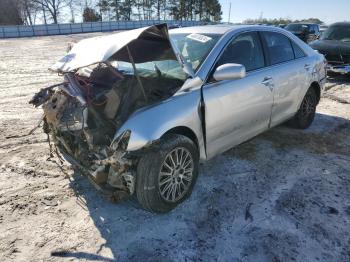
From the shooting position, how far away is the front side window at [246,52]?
159 inches

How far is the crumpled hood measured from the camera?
337 centimetres

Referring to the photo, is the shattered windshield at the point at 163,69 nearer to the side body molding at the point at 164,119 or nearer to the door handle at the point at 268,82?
the side body molding at the point at 164,119

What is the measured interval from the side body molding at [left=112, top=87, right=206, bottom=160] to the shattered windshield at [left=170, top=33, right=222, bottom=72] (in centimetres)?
43

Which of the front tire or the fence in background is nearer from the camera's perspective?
the front tire

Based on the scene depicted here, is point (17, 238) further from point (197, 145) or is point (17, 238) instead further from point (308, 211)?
point (308, 211)

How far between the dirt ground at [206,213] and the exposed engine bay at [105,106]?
418 millimetres

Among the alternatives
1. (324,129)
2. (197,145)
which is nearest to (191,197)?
(197,145)

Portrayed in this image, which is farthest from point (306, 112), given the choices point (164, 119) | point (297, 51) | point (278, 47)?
point (164, 119)

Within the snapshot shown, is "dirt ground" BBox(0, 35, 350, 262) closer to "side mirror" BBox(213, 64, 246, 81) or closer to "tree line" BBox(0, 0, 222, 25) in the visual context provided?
"side mirror" BBox(213, 64, 246, 81)

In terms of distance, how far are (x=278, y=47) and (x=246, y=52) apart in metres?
0.88

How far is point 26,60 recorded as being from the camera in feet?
49.1

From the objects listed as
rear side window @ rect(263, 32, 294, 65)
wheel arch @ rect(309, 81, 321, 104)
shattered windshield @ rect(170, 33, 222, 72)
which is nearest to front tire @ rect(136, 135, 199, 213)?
shattered windshield @ rect(170, 33, 222, 72)

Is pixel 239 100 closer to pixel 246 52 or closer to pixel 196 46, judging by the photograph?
pixel 246 52

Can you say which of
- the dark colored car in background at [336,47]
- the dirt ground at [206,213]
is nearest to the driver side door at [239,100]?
the dirt ground at [206,213]
